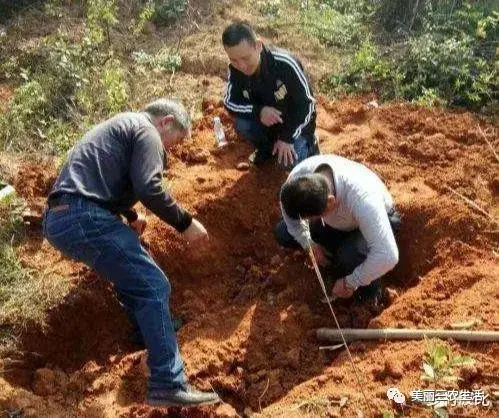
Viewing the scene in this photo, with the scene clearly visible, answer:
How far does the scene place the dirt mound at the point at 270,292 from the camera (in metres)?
3.42

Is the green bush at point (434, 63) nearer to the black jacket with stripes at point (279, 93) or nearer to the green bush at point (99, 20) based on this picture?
the black jacket with stripes at point (279, 93)

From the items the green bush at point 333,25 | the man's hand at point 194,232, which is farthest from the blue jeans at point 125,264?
the green bush at point 333,25

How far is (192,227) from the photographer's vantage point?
3.42 m

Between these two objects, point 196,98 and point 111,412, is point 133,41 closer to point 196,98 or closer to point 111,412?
point 196,98

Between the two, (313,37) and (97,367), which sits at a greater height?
(313,37)

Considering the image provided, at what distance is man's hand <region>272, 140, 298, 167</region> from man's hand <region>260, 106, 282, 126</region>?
168 mm

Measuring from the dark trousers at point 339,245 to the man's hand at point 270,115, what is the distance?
2.76 feet

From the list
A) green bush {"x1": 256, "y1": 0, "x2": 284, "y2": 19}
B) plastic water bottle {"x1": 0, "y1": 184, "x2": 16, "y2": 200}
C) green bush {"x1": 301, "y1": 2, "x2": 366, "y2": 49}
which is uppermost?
green bush {"x1": 256, "y1": 0, "x2": 284, "y2": 19}

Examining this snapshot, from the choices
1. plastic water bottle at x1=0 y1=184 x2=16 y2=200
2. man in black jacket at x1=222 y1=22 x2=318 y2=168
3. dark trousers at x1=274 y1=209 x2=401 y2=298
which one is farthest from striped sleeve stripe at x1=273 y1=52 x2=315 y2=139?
plastic water bottle at x1=0 y1=184 x2=16 y2=200

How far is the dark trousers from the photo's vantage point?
3857 mm

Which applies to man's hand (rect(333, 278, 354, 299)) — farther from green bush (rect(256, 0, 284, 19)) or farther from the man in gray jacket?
green bush (rect(256, 0, 284, 19))

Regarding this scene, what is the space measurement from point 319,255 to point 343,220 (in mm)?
375

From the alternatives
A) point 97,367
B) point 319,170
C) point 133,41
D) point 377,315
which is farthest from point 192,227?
point 133,41

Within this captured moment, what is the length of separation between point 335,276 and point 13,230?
2337 millimetres
